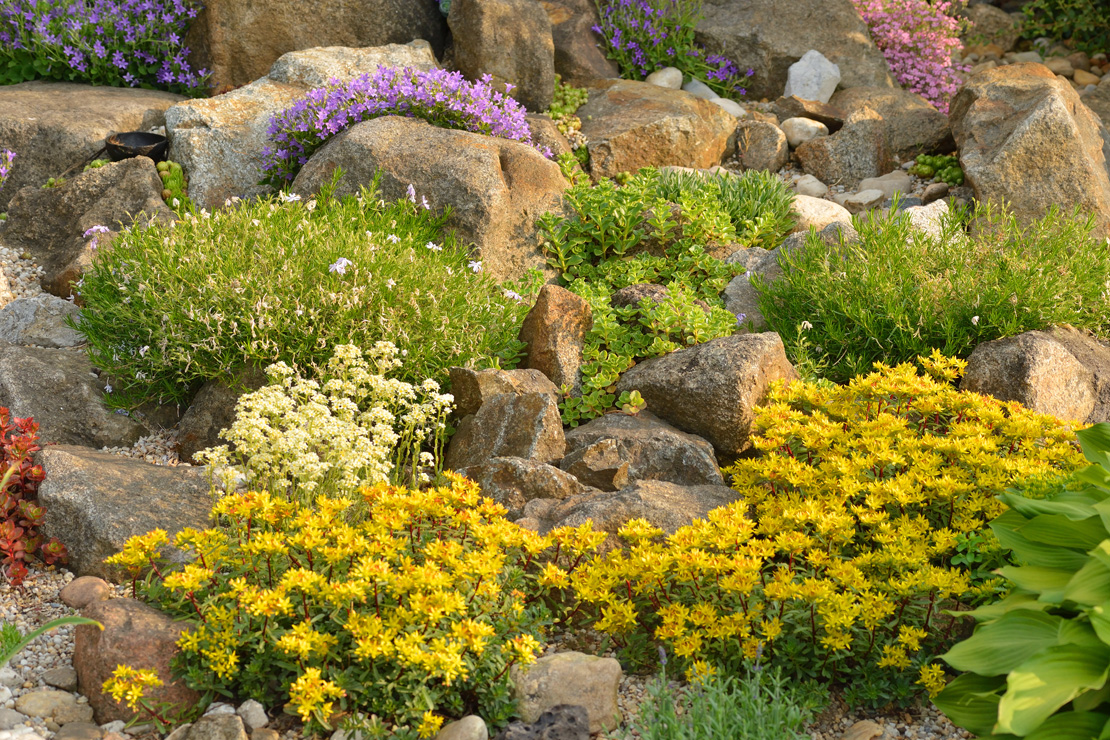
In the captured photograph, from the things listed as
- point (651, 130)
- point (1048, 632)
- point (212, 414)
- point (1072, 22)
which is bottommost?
point (212, 414)

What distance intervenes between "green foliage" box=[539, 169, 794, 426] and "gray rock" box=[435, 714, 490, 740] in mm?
2717

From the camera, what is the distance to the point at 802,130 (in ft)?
32.0

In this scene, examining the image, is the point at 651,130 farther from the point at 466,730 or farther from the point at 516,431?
the point at 466,730

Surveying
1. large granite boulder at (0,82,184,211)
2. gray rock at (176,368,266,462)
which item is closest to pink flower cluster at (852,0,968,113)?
large granite boulder at (0,82,184,211)

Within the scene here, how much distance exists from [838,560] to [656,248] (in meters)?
3.91

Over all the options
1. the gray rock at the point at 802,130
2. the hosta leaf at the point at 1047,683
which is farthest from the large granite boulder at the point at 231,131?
the hosta leaf at the point at 1047,683

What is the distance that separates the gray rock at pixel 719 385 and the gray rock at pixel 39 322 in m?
3.83

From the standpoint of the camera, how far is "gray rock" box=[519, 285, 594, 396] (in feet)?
18.1

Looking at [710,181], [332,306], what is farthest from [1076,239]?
[332,306]

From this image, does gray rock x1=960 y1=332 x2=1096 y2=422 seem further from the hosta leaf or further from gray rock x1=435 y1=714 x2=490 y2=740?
gray rock x1=435 y1=714 x2=490 y2=740

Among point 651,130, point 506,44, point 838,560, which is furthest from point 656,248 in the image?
point 838,560

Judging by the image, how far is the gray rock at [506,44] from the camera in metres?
8.73

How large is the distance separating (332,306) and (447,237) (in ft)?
5.84

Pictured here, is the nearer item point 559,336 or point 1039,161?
point 559,336
